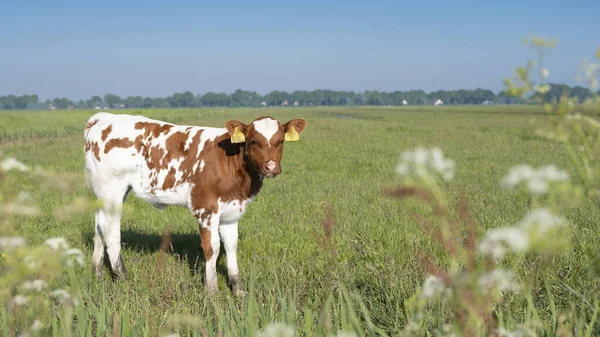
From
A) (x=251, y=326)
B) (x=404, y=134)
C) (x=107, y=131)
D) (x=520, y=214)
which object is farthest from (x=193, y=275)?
(x=404, y=134)

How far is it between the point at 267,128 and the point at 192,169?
106cm

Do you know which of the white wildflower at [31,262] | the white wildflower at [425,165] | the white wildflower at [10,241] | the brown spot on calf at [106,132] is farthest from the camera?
the brown spot on calf at [106,132]

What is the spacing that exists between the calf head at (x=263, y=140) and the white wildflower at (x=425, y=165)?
Answer: 11.4 ft

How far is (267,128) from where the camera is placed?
518 cm

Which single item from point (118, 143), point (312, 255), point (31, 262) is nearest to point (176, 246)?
point (118, 143)

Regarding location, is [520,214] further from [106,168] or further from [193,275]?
[106,168]

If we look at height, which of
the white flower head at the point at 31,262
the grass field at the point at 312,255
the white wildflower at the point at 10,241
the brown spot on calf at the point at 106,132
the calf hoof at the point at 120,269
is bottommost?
the calf hoof at the point at 120,269

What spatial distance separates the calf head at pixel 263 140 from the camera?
5.05 metres

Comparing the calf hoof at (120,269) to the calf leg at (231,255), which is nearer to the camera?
the calf leg at (231,255)

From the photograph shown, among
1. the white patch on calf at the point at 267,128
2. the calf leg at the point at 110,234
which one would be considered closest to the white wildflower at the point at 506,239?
the white patch on calf at the point at 267,128

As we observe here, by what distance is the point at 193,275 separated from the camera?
235 inches

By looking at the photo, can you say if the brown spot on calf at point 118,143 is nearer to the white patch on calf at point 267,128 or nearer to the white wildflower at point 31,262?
the white patch on calf at point 267,128

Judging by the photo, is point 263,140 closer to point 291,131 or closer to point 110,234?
point 291,131

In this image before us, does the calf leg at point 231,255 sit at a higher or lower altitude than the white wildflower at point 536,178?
lower
